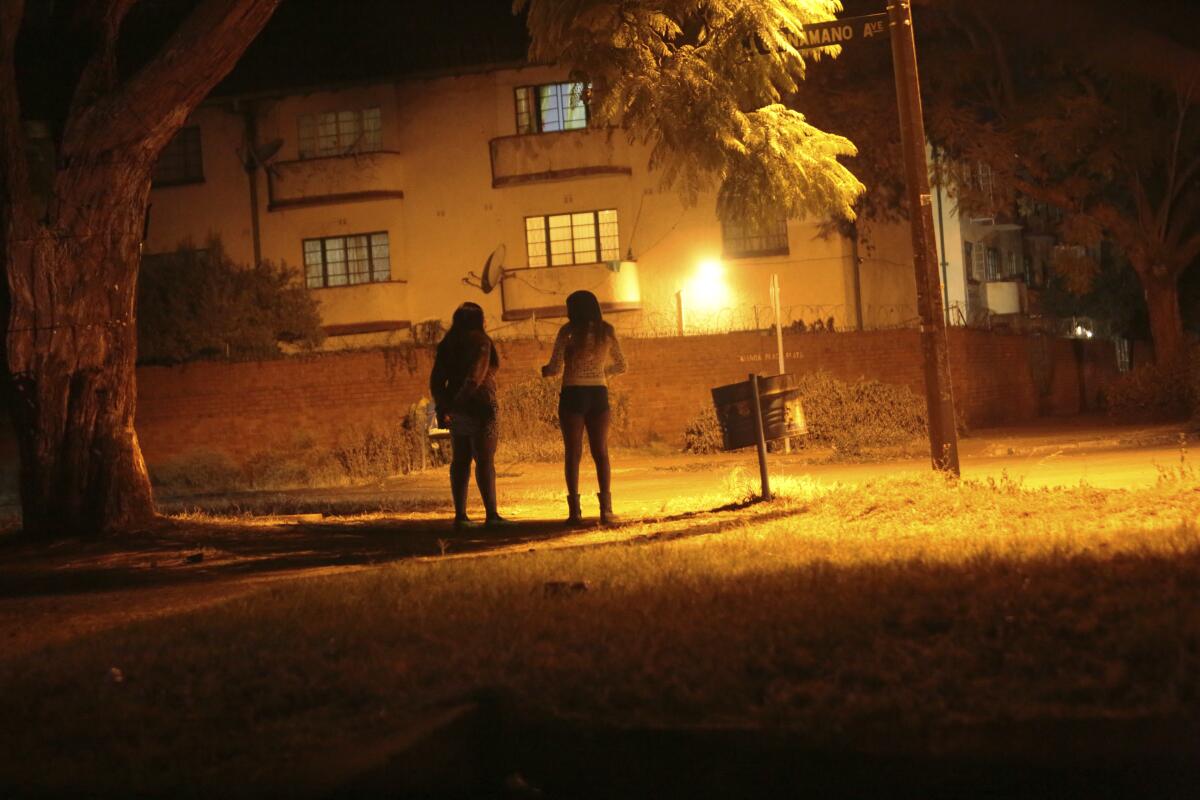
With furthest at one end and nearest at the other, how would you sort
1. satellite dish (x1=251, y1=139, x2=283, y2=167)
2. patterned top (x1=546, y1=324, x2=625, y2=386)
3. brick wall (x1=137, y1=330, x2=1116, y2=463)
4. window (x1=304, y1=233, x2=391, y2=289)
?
window (x1=304, y1=233, x2=391, y2=289) < satellite dish (x1=251, y1=139, x2=283, y2=167) < brick wall (x1=137, y1=330, x2=1116, y2=463) < patterned top (x1=546, y1=324, x2=625, y2=386)

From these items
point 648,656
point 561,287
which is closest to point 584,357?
point 648,656

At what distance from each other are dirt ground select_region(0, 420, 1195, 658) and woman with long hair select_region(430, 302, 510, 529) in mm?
552

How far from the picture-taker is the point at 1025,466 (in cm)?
1537

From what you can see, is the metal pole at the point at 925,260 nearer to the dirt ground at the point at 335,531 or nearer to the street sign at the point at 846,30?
the street sign at the point at 846,30

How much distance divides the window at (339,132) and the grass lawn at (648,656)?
2413 cm

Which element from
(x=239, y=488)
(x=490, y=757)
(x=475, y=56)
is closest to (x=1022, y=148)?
(x=475, y=56)

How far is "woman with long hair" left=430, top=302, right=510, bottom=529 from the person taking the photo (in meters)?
11.3

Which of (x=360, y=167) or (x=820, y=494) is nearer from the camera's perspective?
(x=820, y=494)

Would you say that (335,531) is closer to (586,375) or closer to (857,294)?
(586,375)

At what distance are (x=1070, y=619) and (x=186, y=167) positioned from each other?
2899 cm

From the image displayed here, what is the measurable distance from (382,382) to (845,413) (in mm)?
8216

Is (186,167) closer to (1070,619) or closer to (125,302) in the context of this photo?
(125,302)

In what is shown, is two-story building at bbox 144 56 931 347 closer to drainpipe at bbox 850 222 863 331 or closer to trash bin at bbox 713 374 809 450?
drainpipe at bbox 850 222 863 331

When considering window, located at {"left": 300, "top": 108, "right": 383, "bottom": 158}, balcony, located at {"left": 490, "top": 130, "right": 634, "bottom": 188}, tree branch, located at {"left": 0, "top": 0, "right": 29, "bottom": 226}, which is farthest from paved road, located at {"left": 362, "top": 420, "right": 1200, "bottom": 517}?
window, located at {"left": 300, "top": 108, "right": 383, "bottom": 158}
